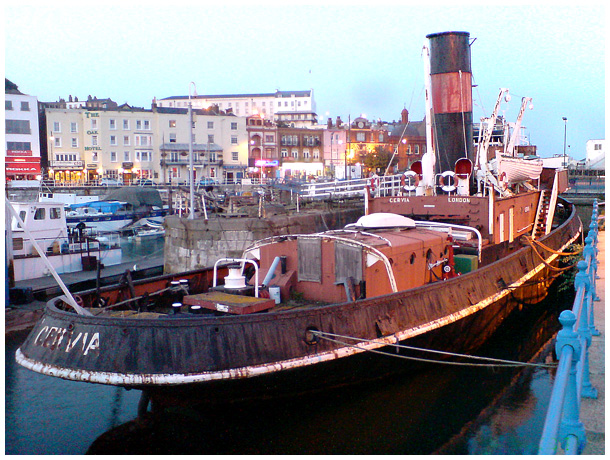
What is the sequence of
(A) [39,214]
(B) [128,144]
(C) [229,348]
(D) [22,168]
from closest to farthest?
1. (C) [229,348]
2. (A) [39,214]
3. (D) [22,168]
4. (B) [128,144]

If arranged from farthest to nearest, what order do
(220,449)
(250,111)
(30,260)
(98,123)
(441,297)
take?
(250,111)
(98,123)
(30,260)
(441,297)
(220,449)

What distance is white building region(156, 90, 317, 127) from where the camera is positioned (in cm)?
11062

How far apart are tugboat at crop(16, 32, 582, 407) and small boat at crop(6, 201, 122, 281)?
1330 centimetres

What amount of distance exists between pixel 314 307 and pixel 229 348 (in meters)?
2.34

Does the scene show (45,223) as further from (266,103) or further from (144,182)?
(266,103)

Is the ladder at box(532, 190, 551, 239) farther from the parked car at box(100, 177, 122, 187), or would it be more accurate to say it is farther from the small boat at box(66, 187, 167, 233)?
the parked car at box(100, 177, 122, 187)

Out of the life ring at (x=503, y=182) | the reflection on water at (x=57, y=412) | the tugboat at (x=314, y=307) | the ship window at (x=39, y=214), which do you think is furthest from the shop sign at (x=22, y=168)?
the life ring at (x=503, y=182)

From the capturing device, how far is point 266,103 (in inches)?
4818

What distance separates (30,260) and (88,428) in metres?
14.8

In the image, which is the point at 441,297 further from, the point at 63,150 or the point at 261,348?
the point at 63,150

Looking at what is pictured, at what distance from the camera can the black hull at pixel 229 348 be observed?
862cm

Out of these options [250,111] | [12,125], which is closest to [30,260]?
[12,125]

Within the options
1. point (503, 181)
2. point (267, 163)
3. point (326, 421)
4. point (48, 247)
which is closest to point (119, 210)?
point (48, 247)

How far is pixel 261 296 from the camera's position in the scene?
1128 centimetres
